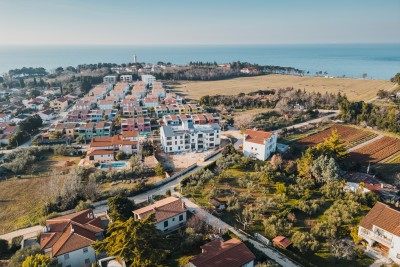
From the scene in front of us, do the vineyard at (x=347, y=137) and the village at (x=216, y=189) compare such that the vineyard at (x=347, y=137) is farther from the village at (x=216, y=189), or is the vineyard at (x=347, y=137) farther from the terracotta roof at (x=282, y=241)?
the terracotta roof at (x=282, y=241)

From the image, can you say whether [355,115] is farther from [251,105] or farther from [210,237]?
[210,237]

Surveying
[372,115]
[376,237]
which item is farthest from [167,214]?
[372,115]

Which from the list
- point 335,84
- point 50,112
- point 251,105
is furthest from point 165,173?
point 335,84

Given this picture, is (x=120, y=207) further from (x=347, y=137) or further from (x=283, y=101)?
(x=283, y=101)

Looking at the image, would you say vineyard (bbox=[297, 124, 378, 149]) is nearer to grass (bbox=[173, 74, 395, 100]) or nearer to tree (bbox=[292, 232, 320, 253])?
tree (bbox=[292, 232, 320, 253])

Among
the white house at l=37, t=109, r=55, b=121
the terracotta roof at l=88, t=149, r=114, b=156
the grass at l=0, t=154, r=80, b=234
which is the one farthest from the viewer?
the white house at l=37, t=109, r=55, b=121

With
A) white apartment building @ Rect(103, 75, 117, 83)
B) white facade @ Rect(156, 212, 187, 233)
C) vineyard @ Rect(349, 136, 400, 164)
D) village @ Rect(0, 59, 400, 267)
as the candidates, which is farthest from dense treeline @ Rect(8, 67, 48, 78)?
vineyard @ Rect(349, 136, 400, 164)
